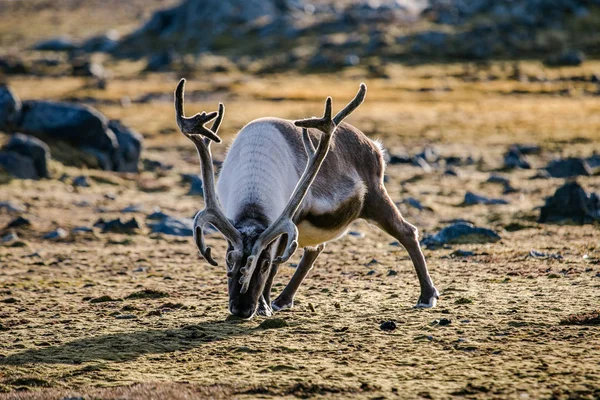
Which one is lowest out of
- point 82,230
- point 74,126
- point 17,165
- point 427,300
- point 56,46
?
point 82,230

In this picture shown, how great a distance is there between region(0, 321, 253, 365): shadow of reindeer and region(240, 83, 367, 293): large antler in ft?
2.65

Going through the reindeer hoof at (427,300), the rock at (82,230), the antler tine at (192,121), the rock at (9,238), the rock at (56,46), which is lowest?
the rock at (9,238)

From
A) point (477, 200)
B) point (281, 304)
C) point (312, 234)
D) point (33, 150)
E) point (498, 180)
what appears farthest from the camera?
point (498, 180)

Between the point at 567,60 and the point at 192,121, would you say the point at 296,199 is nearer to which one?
the point at 192,121

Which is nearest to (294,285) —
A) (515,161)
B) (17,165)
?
(17,165)

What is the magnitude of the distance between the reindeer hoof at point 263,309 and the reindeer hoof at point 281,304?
0.50 meters

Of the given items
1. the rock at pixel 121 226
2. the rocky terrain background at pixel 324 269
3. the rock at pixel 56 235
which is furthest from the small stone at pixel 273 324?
the rock at pixel 56 235

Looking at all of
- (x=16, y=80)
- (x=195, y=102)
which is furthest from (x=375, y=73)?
(x=16, y=80)

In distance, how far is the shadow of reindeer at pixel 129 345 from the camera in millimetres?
8508

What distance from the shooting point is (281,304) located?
10766mm

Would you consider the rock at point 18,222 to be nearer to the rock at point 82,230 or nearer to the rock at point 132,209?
the rock at point 82,230

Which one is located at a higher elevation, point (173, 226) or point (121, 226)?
point (173, 226)

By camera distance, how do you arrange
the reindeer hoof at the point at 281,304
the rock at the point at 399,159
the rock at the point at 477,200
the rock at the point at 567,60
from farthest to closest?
the rock at the point at 567,60, the rock at the point at 399,159, the rock at the point at 477,200, the reindeer hoof at the point at 281,304

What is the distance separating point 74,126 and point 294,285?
17.1m
